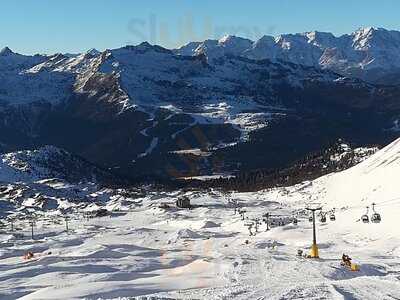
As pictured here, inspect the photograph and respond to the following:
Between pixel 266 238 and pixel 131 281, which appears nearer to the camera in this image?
pixel 131 281

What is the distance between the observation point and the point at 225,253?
246ft

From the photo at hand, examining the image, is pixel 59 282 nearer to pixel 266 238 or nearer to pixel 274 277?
pixel 274 277

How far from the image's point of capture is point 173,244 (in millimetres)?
115625

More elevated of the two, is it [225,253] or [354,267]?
[225,253]

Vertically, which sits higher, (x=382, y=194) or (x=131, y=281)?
(x=382, y=194)

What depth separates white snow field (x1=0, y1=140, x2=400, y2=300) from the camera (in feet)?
147

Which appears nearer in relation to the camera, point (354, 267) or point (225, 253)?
point (354, 267)

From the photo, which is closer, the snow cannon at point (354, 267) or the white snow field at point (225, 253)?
the white snow field at point (225, 253)

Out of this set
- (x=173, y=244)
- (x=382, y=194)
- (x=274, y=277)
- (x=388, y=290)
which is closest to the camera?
(x=388, y=290)

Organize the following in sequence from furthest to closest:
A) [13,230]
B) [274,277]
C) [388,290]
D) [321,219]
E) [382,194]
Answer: [13,230] → [382,194] → [321,219] → [274,277] → [388,290]

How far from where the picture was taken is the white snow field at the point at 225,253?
4484 centimetres

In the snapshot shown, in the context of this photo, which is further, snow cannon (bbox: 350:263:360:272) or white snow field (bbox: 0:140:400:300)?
snow cannon (bbox: 350:263:360:272)

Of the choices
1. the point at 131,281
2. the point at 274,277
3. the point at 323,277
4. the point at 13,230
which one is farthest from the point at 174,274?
the point at 13,230

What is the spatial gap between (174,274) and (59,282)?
9.51 metres
